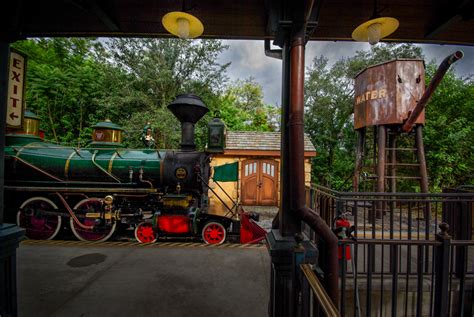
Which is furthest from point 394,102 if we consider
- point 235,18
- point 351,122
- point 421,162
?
point 351,122

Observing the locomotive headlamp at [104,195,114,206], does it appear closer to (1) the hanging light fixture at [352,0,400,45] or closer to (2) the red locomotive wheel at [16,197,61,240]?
(2) the red locomotive wheel at [16,197,61,240]

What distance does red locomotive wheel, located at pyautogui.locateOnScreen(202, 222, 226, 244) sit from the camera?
4.65 m

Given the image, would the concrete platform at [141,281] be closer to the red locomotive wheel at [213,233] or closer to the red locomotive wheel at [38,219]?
the red locomotive wheel at [213,233]

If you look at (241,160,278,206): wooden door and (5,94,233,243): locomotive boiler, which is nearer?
(5,94,233,243): locomotive boiler

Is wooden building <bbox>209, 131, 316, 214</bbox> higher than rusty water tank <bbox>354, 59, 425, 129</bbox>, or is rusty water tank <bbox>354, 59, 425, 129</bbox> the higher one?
rusty water tank <bbox>354, 59, 425, 129</bbox>

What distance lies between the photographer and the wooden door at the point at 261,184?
30.9ft

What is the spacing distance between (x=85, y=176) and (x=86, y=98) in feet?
29.7

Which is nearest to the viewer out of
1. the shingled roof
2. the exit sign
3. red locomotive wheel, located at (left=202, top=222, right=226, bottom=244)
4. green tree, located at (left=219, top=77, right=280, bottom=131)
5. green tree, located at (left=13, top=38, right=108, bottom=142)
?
the exit sign

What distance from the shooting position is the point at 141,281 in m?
2.87

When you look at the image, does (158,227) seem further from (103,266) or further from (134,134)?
(134,134)

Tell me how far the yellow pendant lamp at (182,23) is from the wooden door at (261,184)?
7432 mm

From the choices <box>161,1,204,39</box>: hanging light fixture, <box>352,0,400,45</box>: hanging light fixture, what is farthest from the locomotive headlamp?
<box>352,0,400,45</box>: hanging light fixture

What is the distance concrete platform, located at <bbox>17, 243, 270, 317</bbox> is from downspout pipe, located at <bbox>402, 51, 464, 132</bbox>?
492 cm

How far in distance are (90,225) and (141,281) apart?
283 cm
